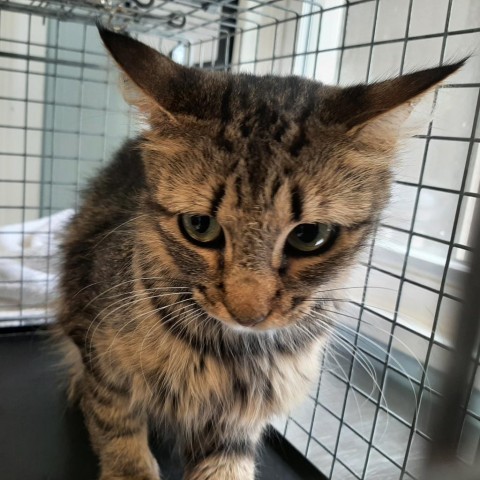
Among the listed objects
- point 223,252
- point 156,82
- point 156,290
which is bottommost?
point 156,290

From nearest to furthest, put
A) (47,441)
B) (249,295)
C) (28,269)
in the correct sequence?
(249,295)
(47,441)
(28,269)

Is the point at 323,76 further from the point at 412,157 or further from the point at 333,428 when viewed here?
the point at 333,428

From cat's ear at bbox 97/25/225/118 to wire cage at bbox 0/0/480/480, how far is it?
8.3 inches

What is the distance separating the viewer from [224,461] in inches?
39.0

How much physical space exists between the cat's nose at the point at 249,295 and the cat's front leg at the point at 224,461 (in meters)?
0.41

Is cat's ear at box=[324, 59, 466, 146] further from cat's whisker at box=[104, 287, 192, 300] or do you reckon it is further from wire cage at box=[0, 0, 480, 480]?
cat's whisker at box=[104, 287, 192, 300]

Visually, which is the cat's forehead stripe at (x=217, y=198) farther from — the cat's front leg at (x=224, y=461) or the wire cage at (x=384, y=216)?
the cat's front leg at (x=224, y=461)

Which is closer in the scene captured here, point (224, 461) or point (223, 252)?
point (223, 252)

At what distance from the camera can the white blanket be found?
155cm

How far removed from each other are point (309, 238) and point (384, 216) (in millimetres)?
186

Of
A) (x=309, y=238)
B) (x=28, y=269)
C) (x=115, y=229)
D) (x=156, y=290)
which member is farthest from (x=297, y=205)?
(x=28, y=269)

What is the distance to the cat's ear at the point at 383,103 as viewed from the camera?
0.65 meters

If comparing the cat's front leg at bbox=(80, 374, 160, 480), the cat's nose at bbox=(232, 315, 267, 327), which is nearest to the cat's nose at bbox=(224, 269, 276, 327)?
the cat's nose at bbox=(232, 315, 267, 327)

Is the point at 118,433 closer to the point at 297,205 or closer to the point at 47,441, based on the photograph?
the point at 47,441
